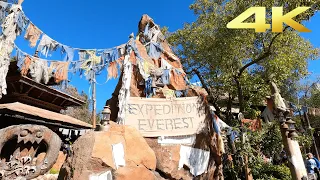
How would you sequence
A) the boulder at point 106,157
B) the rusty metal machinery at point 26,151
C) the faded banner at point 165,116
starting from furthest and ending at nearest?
1. the rusty metal machinery at point 26,151
2. the faded banner at point 165,116
3. the boulder at point 106,157

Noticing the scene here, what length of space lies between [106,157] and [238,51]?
997cm

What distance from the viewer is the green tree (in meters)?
12.9

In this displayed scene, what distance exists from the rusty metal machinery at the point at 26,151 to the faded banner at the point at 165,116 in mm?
3668

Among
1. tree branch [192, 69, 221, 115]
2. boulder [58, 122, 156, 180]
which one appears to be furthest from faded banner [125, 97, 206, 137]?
tree branch [192, 69, 221, 115]

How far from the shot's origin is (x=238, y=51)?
556 inches

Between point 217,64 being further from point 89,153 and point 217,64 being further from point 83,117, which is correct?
point 83,117

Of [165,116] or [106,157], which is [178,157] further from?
[106,157]

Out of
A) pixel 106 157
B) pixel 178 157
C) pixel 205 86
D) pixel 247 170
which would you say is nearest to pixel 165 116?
pixel 178 157

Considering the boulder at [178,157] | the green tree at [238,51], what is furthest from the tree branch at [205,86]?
the boulder at [178,157]

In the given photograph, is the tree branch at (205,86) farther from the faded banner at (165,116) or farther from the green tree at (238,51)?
the faded banner at (165,116)

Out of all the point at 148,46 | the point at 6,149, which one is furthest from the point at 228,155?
the point at 6,149

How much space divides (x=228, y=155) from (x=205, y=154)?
4183 millimetres

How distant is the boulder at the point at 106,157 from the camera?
6254mm

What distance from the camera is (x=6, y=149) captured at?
1044cm
